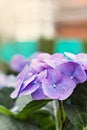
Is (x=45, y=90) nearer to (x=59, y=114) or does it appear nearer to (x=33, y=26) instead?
(x=59, y=114)

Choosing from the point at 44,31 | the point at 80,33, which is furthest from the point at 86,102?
the point at 44,31

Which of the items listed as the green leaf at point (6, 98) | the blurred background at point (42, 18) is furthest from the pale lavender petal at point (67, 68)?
the blurred background at point (42, 18)

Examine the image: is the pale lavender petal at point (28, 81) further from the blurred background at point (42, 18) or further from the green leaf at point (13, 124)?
the blurred background at point (42, 18)

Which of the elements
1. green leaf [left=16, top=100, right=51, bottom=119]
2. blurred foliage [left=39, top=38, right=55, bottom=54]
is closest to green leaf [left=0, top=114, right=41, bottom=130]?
green leaf [left=16, top=100, right=51, bottom=119]

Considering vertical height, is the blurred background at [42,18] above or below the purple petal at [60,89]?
below

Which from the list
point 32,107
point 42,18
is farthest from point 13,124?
point 42,18
